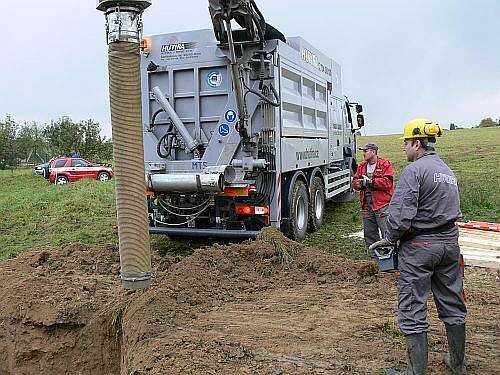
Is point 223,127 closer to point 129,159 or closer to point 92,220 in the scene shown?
point 129,159

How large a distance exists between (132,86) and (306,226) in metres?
6.49

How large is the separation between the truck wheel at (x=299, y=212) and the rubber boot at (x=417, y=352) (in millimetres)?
5832

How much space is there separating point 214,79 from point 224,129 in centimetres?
83

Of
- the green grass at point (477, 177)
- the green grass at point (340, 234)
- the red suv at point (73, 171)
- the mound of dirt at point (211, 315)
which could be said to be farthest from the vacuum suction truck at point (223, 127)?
the red suv at point (73, 171)

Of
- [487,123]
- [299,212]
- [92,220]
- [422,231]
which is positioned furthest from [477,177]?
[487,123]

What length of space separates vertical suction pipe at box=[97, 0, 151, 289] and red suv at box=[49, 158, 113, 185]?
25318 mm

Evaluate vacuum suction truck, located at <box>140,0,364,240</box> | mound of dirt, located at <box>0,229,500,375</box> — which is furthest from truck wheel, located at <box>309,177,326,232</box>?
mound of dirt, located at <box>0,229,500,375</box>

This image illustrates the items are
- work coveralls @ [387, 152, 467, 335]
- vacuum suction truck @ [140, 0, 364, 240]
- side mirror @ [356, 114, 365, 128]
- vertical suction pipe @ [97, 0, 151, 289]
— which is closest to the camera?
work coveralls @ [387, 152, 467, 335]

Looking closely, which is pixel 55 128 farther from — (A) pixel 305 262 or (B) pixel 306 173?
(A) pixel 305 262

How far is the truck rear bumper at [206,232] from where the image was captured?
30.1ft

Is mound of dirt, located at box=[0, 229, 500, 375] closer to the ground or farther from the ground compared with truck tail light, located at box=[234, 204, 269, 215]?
closer to the ground

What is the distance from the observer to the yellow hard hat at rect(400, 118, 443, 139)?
14.1 ft

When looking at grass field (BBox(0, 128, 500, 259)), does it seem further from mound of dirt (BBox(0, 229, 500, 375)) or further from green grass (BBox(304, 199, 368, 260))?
mound of dirt (BBox(0, 229, 500, 375))

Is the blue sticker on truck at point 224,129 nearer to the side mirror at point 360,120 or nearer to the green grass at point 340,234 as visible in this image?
the green grass at point 340,234
